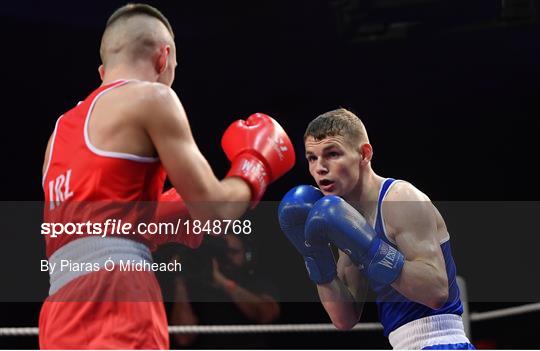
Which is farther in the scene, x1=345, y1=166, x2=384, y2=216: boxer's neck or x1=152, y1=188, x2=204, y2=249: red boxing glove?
x1=345, y1=166, x2=384, y2=216: boxer's neck

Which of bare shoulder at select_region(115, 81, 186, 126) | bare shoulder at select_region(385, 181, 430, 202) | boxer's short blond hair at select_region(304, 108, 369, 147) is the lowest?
bare shoulder at select_region(385, 181, 430, 202)

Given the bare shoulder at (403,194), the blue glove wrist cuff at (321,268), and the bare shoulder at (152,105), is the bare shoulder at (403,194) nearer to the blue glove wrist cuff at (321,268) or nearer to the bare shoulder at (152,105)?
the blue glove wrist cuff at (321,268)

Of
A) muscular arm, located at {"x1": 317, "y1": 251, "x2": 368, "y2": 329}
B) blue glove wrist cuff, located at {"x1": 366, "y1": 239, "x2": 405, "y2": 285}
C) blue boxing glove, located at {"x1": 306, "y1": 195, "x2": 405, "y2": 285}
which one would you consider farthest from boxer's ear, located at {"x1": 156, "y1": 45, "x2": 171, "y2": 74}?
muscular arm, located at {"x1": 317, "y1": 251, "x2": 368, "y2": 329}

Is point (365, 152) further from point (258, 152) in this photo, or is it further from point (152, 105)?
point (152, 105)

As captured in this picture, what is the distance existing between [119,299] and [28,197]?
10.4ft

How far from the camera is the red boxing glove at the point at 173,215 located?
1.87 m

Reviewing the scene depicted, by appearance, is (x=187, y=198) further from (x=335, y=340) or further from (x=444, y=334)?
(x=335, y=340)

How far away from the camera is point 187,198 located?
1.69m

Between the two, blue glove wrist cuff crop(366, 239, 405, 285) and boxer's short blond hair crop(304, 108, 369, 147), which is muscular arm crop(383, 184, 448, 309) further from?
boxer's short blond hair crop(304, 108, 369, 147)

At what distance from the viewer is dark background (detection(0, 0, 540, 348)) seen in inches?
191

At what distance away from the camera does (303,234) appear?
2451 mm

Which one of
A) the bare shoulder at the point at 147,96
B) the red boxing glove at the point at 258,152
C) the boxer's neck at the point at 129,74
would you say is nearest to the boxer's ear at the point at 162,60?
the boxer's neck at the point at 129,74

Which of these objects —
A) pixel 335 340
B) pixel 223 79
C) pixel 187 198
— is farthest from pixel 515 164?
pixel 187 198

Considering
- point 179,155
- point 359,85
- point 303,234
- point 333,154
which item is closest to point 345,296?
point 303,234
